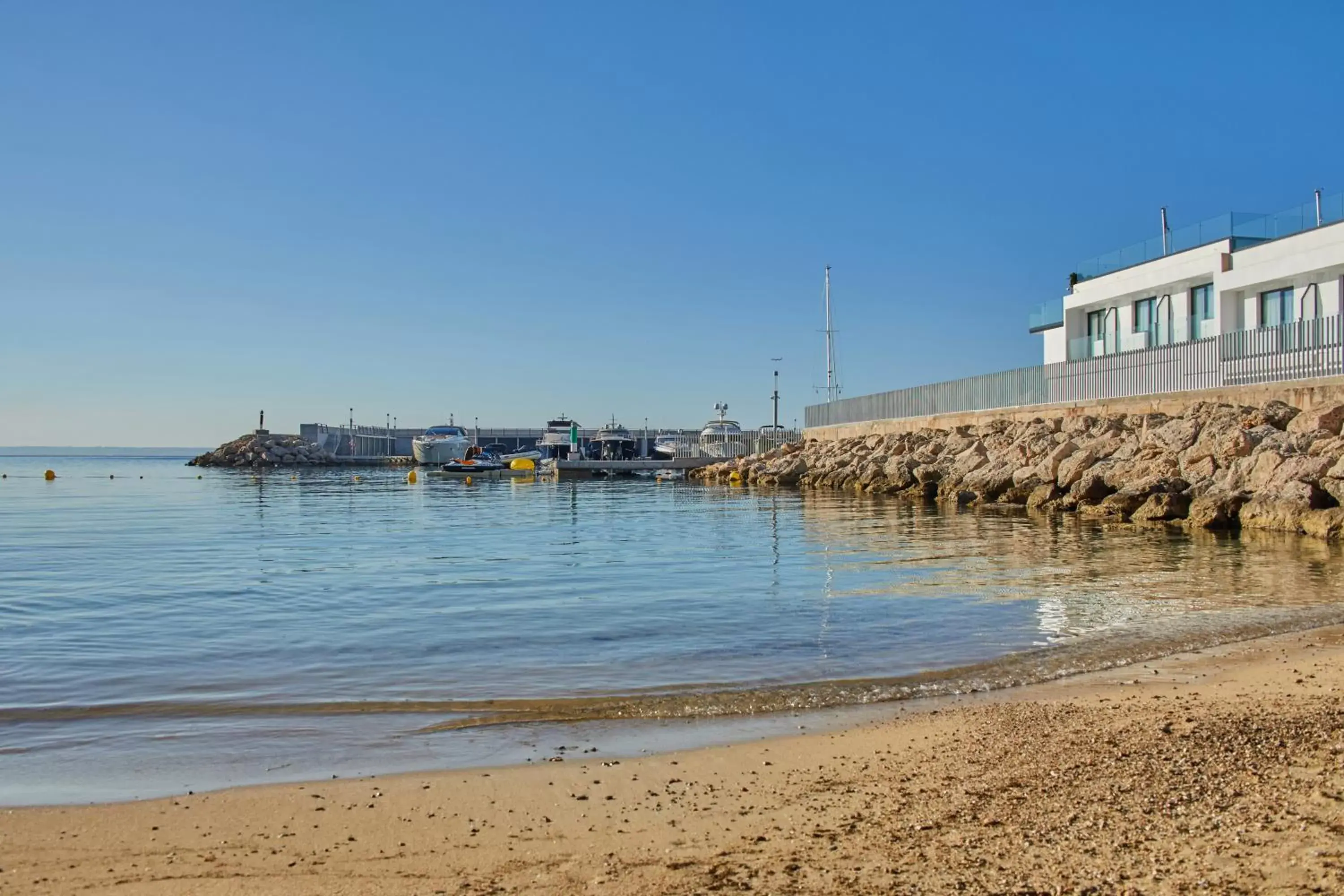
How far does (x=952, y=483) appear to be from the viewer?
3619cm

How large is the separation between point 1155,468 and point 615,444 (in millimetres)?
82268

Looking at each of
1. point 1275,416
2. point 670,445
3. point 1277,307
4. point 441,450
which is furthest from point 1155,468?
point 441,450

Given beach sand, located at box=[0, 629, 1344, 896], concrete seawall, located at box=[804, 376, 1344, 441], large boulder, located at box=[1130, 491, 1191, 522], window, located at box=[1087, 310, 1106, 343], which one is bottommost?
beach sand, located at box=[0, 629, 1344, 896]

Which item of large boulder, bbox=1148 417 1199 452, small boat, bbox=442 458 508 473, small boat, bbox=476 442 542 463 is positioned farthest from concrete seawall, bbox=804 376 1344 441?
small boat, bbox=476 442 542 463

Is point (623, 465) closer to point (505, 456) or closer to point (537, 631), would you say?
point (505, 456)

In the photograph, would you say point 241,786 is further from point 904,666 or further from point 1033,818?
point 904,666

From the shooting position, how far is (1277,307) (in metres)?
33.9

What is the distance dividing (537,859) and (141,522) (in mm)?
30716

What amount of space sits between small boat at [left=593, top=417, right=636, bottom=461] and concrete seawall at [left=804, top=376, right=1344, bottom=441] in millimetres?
52405

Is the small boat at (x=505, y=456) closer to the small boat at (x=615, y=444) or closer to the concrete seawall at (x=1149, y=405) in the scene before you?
the small boat at (x=615, y=444)

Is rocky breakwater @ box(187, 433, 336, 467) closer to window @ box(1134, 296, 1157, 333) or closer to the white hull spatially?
the white hull

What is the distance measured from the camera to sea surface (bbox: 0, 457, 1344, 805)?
739 centimetres


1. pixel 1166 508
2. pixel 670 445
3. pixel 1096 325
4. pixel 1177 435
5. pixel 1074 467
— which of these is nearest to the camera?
pixel 1166 508

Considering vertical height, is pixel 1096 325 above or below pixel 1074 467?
above
